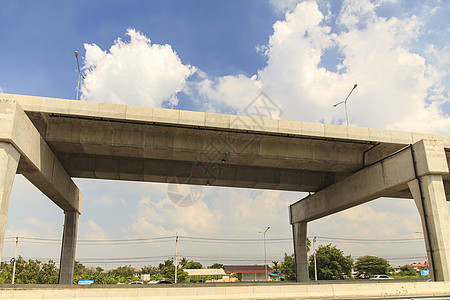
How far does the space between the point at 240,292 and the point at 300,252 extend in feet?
70.9

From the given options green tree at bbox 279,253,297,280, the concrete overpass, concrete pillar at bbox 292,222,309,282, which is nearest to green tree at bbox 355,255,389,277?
green tree at bbox 279,253,297,280

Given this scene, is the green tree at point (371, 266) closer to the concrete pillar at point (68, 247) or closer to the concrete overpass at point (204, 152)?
the concrete overpass at point (204, 152)

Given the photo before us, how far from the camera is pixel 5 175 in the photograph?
52.3ft

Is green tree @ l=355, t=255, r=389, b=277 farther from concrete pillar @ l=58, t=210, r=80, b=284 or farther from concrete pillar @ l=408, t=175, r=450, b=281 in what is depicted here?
concrete pillar @ l=58, t=210, r=80, b=284

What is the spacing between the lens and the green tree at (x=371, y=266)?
77.4 metres

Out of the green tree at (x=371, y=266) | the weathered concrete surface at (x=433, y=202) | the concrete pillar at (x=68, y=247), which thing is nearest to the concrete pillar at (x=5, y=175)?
the concrete pillar at (x=68, y=247)

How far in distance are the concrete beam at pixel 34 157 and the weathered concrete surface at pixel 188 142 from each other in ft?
3.60

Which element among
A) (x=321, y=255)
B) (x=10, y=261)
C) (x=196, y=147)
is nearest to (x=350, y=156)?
(x=196, y=147)

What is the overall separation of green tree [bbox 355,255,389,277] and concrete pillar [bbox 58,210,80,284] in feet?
229

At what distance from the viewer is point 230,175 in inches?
1094

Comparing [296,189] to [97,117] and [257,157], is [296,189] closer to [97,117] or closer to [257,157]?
[257,157]

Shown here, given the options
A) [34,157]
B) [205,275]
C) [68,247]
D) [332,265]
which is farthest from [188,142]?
[205,275]

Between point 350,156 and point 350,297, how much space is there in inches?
456

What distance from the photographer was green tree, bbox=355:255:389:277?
77375mm
